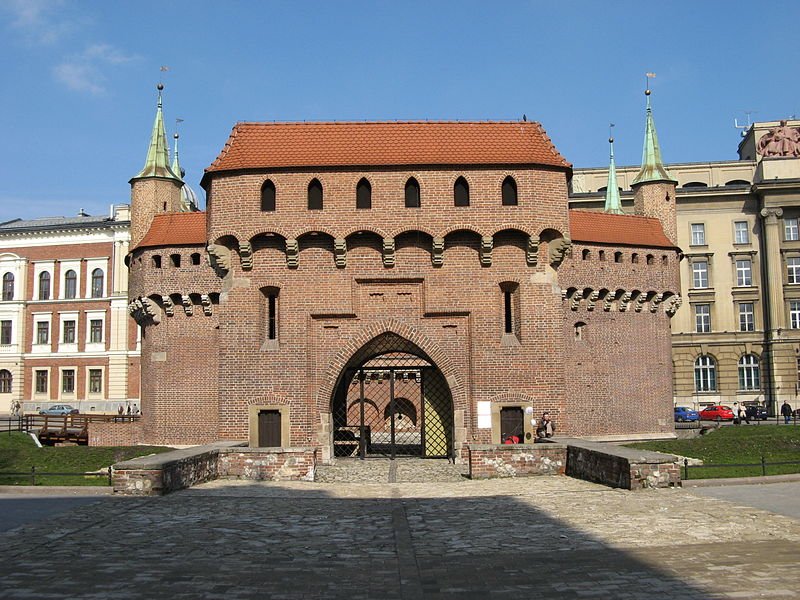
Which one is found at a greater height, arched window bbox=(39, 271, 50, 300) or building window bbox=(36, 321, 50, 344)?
arched window bbox=(39, 271, 50, 300)

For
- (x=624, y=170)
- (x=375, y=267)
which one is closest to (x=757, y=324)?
(x=624, y=170)

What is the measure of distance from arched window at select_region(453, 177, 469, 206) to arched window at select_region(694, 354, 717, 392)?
120 ft

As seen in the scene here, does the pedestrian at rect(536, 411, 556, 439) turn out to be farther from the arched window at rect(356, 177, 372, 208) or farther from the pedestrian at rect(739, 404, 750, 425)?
the pedestrian at rect(739, 404, 750, 425)

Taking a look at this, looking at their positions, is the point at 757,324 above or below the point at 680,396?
above

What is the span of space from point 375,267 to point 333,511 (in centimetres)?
984

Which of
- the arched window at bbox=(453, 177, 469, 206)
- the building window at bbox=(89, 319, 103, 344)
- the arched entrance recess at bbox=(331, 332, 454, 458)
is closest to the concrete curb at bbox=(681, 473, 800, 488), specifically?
the arched entrance recess at bbox=(331, 332, 454, 458)

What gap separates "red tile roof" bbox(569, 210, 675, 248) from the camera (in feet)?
96.4

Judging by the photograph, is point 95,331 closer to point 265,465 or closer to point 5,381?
point 5,381

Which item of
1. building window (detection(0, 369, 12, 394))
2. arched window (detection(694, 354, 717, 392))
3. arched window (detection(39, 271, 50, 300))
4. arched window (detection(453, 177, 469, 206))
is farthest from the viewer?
arched window (detection(39, 271, 50, 300))

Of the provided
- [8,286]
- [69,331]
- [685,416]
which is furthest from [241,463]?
[8,286]

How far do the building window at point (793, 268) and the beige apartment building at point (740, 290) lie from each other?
6 centimetres

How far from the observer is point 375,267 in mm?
22156

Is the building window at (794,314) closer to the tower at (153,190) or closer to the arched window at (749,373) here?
the arched window at (749,373)

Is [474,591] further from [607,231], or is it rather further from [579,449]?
[607,231]
